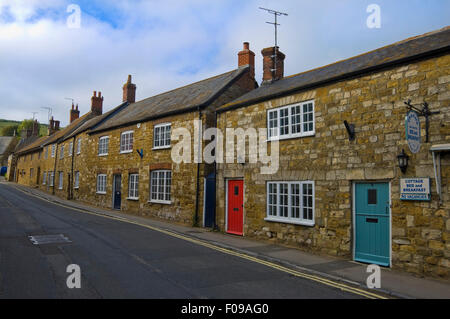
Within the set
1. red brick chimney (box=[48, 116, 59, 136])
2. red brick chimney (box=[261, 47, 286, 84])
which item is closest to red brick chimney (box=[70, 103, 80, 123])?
red brick chimney (box=[48, 116, 59, 136])

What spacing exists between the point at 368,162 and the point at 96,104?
30.3m

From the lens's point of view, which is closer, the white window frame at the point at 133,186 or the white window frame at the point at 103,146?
the white window frame at the point at 133,186

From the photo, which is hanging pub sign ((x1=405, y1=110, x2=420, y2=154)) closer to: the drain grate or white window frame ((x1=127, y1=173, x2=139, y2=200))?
the drain grate

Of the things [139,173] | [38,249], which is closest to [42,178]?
[139,173]

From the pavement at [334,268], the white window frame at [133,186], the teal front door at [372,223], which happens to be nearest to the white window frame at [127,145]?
the white window frame at [133,186]

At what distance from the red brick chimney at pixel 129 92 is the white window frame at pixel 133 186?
12.0 meters

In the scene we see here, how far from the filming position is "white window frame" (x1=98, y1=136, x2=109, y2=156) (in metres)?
21.9

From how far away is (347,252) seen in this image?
30.3 feet

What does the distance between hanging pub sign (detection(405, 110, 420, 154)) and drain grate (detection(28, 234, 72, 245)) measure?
31.4ft

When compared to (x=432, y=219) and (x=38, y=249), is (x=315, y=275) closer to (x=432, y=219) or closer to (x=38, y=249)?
Answer: (x=432, y=219)

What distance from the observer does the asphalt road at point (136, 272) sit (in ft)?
19.0

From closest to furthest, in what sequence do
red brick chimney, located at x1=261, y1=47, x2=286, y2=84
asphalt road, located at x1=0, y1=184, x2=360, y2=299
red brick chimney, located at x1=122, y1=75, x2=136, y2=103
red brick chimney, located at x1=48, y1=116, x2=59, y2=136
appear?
asphalt road, located at x1=0, y1=184, x2=360, y2=299, red brick chimney, located at x1=261, y1=47, x2=286, y2=84, red brick chimney, located at x1=122, y1=75, x2=136, y2=103, red brick chimney, located at x1=48, y1=116, x2=59, y2=136

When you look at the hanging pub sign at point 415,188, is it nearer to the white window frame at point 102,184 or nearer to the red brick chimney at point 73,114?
the white window frame at point 102,184
